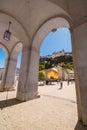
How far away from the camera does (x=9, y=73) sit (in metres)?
10.2

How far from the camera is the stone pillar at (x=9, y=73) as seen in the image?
988 centimetres

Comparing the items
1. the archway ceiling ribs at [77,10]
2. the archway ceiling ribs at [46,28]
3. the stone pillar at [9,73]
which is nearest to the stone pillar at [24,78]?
the archway ceiling ribs at [46,28]

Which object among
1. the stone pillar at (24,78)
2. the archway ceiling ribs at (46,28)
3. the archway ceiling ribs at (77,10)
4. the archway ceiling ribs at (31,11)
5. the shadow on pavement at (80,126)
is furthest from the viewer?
the stone pillar at (24,78)

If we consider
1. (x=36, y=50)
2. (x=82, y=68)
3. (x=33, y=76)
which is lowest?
(x=33, y=76)

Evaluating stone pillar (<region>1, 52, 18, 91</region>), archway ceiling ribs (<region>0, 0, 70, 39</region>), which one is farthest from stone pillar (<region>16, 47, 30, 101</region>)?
stone pillar (<region>1, 52, 18, 91</region>)

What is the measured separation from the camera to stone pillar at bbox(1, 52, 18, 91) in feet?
32.4

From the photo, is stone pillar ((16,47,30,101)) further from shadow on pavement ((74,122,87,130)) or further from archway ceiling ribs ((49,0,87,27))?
archway ceiling ribs ((49,0,87,27))

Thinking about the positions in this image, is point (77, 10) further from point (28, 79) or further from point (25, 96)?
point (25, 96)

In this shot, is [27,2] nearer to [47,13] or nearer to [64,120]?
[47,13]

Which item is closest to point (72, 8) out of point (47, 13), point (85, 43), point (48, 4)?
point (85, 43)

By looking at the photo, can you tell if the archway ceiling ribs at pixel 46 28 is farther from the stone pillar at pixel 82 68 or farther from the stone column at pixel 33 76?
the stone pillar at pixel 82 68

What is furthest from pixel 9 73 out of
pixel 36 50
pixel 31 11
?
pixel 31 11

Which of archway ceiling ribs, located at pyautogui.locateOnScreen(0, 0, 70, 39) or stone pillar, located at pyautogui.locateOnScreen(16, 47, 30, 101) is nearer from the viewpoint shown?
archway ceiling ribs, located at pyautogui.locateOnScreen(0, 0, 70, 39)

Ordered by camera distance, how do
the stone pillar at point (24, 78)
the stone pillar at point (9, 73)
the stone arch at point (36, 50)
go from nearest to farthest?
the stone pillar at point (24, 78)
the stone arch at point (36, 50)
the stone pillar at point (9, 73)
